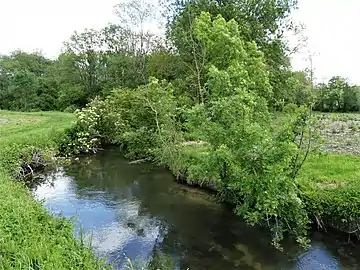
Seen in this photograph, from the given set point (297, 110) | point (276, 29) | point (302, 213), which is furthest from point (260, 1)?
point (302, 213)

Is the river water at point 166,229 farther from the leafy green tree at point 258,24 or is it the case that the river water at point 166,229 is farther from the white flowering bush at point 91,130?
the leafy green tree at point 258,24

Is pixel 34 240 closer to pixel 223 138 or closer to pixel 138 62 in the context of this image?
pixel 223 138

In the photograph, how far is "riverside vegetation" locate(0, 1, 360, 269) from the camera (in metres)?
9.52

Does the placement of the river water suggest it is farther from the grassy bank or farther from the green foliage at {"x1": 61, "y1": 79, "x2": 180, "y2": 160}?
the green foliage at {"x1": 61, "y1": 79, "x2": 180, "y2": 160}

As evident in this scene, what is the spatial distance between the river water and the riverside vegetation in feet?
1.87

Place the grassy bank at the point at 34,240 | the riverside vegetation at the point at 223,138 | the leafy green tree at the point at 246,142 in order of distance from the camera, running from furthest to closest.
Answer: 1. the leafy green tree at the point at 246,142
2. the riverside vegetation at the point at 223,138
3. the grassy bank at the point at 34,240

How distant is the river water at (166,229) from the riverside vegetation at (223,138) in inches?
22.4

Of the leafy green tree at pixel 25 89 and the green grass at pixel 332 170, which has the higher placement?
the leafy green tree at pixel 25 89

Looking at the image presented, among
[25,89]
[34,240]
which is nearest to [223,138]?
[34,240]

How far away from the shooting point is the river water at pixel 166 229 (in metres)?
9.66

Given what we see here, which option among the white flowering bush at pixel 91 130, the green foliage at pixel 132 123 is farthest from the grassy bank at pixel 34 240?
the white flowering bush at pixel 91 130

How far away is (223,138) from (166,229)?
11.6 ft

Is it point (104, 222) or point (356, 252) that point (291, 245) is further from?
point (104, 222)

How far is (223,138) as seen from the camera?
11.5 meters
